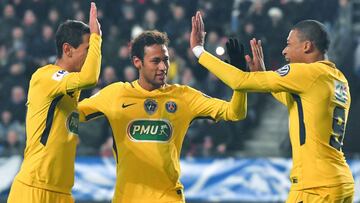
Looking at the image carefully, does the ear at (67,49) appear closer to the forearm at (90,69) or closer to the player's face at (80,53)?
the player's face at (80,53)

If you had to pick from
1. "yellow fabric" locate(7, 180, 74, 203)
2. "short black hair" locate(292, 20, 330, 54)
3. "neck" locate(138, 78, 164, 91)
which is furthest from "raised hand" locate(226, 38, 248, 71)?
"yellow fabric" locate(7, 180, 74, 203)

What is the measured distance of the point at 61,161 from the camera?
25.0 ft

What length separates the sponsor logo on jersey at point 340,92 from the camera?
7.50 meters

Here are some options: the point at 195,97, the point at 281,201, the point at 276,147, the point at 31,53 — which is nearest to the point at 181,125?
the point at 195,97

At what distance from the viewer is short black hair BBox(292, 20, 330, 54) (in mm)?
7508

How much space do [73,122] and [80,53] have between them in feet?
1.95

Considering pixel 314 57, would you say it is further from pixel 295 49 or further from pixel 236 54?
pixel 236 54

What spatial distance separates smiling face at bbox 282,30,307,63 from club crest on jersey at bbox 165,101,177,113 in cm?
114

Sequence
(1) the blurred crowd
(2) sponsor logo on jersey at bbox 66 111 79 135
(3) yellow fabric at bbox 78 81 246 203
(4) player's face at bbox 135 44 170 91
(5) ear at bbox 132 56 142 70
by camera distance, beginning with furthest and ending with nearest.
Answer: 1. (1) the blurred crowd
2. (5) ear at bbox 132 56 142 70
3. (4) player's face at bbox 135 44 170 91
4. (3) yellow fabric at bbox 78 81 246 203
5. (2) sponsor logo on jersey at bbox 66 111 79 135

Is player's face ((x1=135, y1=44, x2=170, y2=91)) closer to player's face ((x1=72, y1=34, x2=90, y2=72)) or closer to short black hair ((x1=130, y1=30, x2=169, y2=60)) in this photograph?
short black hair ((x1=130, y1=30, x2=169, y2=60))

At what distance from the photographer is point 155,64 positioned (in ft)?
26.5

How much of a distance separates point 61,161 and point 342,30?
37.0ft

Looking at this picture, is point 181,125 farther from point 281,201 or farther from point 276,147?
point 276,147

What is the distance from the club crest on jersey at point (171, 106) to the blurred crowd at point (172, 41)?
645cm
